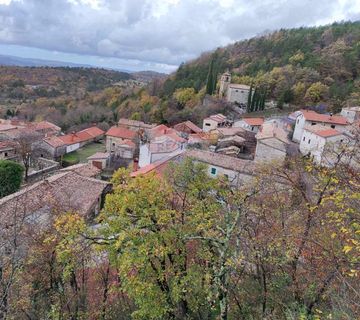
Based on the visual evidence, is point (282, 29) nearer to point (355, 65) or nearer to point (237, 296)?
point (355, 65)

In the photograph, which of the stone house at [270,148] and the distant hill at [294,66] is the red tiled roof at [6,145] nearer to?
the stone house at [270,148]

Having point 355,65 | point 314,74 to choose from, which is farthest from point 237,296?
point 355,65

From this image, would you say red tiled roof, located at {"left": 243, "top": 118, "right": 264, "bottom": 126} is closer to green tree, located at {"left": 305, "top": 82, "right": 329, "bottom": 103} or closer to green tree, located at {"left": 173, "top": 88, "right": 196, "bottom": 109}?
green tree, located at {"left": 305, "top": 82, "right": 329, "bottom": 103}

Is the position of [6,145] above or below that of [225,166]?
below

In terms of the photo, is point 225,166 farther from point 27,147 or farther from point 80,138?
point 80,138

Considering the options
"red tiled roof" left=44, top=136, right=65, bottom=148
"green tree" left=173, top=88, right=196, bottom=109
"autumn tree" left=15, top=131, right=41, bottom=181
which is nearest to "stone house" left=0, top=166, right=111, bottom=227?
"autumn tree" left=15, top=131, right=41, bottom=181

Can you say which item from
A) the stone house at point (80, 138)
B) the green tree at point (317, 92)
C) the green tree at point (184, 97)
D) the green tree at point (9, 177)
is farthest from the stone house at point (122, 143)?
the green tree at point (317, 92)

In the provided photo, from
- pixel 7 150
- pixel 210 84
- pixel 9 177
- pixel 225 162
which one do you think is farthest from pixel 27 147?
pixel 210 84
